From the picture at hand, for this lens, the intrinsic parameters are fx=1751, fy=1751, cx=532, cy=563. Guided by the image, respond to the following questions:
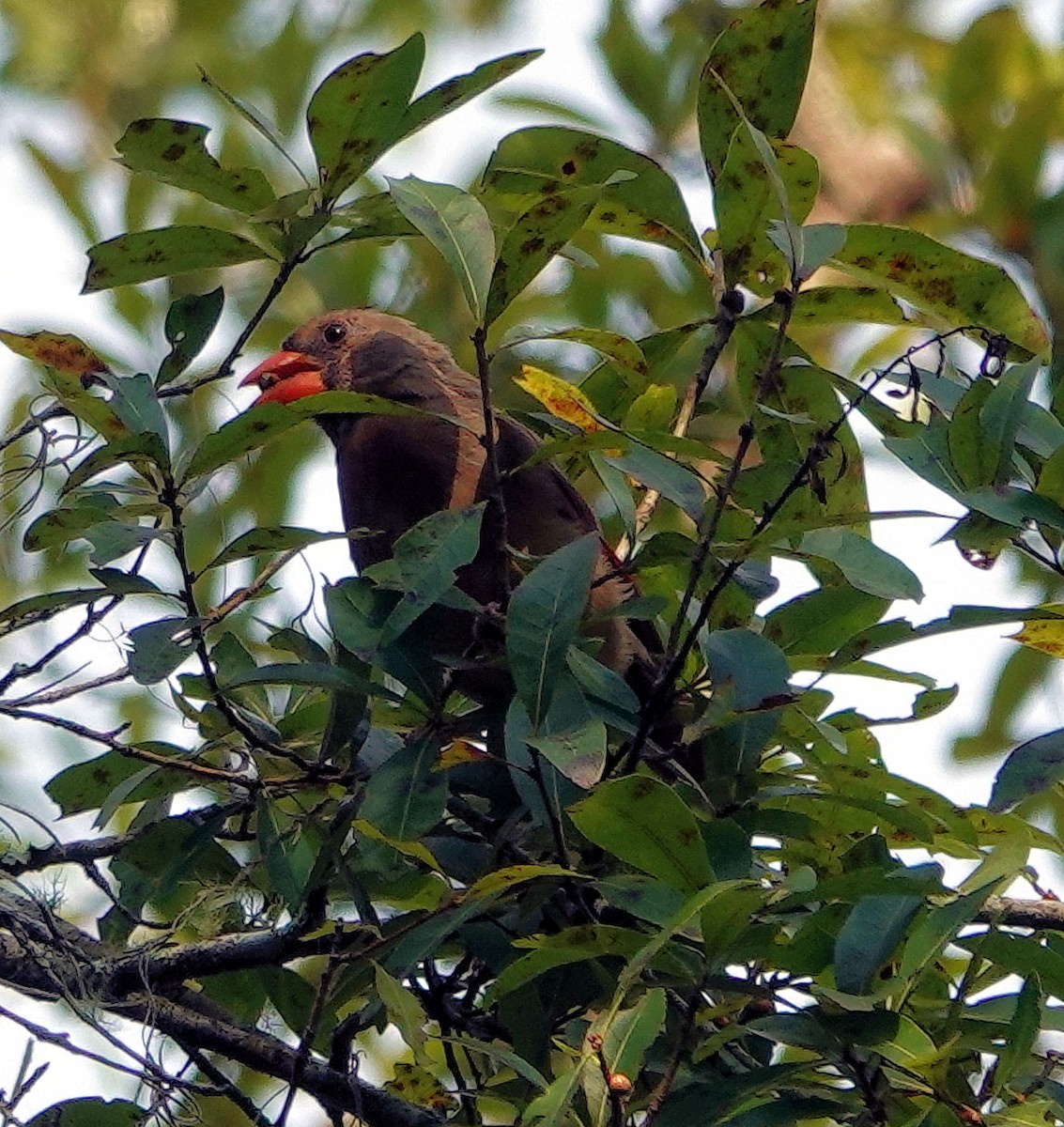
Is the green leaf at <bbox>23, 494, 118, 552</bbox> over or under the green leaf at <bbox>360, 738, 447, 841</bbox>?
over

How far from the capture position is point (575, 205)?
2031 mm

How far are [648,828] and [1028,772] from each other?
1.71 feet

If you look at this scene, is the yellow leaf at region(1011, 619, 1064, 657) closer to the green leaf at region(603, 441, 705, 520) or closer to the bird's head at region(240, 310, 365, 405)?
the green leaf at region(603, 441, 705, 520)

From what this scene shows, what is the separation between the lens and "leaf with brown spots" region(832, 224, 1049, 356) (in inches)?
90.9

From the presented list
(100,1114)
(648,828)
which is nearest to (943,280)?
(648,828)

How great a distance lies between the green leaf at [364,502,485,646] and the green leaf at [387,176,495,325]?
9.8 inches

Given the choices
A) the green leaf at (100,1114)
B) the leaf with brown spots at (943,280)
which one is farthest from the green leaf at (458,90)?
the green leaf at (100,1114)

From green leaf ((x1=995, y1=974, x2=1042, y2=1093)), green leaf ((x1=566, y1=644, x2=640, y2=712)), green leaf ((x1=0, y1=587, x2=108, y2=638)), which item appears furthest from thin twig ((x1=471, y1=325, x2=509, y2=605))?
green leaf ((x1=995, y1=974, x2=1042, y2=1093))

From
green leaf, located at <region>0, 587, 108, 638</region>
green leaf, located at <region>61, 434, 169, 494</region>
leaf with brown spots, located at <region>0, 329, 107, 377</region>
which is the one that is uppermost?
leaf with brown spots, located at <region>0, 329, 107, 377</region>

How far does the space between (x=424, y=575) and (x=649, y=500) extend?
892mm

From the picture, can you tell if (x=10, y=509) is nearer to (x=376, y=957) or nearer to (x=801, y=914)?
(x=376, y=957)

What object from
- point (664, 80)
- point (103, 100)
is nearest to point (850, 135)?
point (664, 80)

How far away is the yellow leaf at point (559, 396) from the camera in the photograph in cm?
225

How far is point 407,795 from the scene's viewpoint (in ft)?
7.20
